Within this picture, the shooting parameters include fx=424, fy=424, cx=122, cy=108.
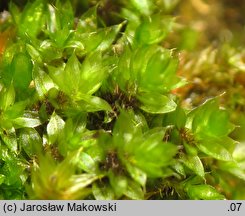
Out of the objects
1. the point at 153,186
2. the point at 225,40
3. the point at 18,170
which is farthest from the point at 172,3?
the point at 18,170

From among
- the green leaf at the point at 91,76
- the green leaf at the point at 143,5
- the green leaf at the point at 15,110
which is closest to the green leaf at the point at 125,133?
the green leaf at the point at 91,76

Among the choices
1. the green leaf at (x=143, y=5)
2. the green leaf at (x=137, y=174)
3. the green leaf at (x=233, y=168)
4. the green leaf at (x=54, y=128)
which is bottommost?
the green leaf at (x=233, y=168)

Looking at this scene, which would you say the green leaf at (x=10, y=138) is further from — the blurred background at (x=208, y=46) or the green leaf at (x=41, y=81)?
the blurred background at (x=208, y=46)

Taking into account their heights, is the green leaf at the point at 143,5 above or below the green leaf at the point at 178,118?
above

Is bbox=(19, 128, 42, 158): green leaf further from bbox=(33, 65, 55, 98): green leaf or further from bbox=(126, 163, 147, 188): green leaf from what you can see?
bbox=(126, 163, 147, 188): green leaf

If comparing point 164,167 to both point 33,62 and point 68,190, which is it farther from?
point 33,62

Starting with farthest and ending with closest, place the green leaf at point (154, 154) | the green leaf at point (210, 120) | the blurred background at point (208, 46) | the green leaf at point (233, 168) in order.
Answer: the blurred background at point (208, 46) < the green leaf at point (233, 168) < the green leaf at point (210, 120) < the green leaf at point (154, 154)
